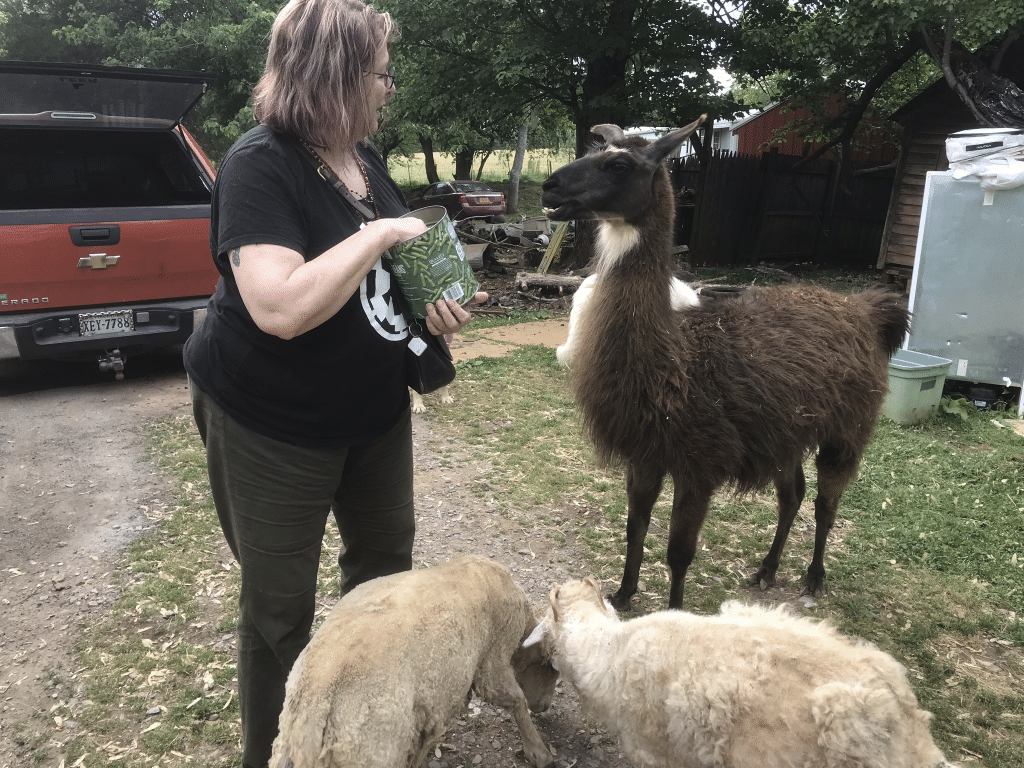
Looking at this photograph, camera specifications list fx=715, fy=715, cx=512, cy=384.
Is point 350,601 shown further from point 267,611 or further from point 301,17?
point 301,17

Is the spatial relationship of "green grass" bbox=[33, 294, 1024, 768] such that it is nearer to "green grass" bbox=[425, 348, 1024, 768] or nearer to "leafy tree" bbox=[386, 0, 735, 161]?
"green grass" bbox=[425, 348, 1024, 768]

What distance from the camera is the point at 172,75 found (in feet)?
18.8

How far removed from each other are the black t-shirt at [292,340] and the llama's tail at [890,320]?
10.1ft

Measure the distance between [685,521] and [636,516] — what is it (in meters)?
0.33

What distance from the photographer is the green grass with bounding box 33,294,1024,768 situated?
288 centimetres

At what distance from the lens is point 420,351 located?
6.84 ft

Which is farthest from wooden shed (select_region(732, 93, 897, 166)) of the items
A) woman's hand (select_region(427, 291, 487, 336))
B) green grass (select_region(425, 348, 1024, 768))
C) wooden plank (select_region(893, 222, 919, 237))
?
woman's hand (select_region(427, 291, 487, 336))

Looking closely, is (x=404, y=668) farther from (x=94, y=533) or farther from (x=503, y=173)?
(x=503, y=173)

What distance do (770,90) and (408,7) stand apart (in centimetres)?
748

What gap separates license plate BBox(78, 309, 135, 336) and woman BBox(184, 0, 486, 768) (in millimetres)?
4859

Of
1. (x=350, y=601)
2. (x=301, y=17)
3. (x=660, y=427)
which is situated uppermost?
(x=301, y=17)

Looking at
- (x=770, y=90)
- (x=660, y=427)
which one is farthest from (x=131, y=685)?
(x=770, y=90)

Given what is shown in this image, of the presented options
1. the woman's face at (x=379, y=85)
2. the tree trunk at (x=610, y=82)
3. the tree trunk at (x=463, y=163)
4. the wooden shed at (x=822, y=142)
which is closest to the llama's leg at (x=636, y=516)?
the woman's face at (x=379, y=85)

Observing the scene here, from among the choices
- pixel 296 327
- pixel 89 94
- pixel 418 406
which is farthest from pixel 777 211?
pixel 296 327
